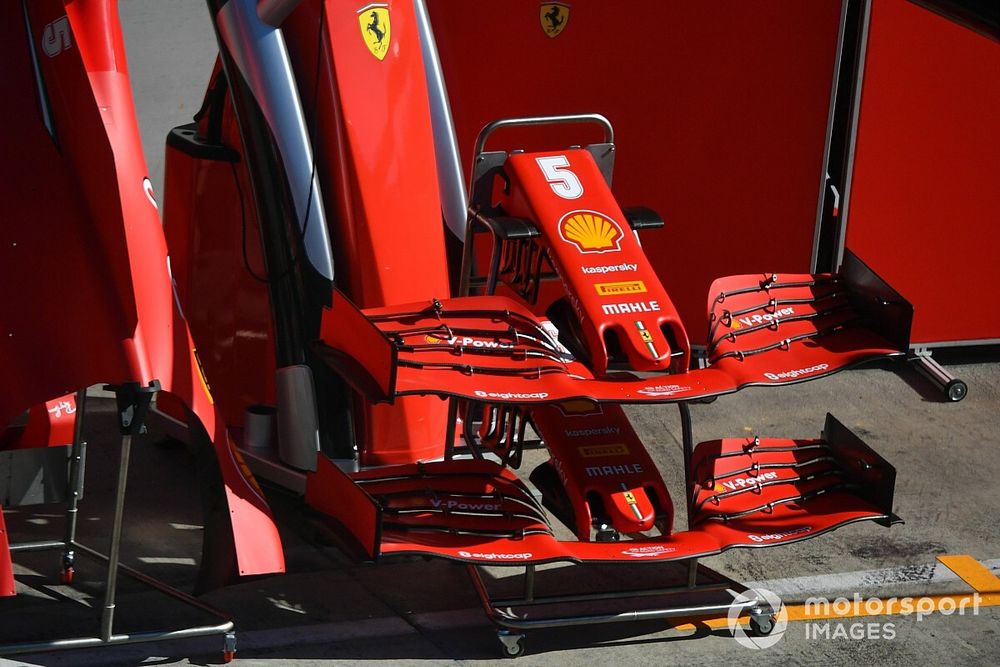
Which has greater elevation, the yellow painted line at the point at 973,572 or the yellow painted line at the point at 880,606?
the yellow painted line at the point at 973,572

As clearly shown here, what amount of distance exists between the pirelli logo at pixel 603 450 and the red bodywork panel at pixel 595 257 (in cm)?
36

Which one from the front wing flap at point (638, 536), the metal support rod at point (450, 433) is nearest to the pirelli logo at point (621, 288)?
the front wing flap at point (638, 536)

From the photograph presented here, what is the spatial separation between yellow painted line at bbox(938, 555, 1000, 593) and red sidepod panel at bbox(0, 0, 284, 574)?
299 cm

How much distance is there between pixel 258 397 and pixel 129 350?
1665 mm

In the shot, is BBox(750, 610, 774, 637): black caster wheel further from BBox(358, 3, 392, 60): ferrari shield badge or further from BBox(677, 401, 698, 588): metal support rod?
BBox(358, 3, 392, 60): ferrari shield badge

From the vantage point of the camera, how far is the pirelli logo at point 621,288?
411cm

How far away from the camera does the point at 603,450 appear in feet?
14.0

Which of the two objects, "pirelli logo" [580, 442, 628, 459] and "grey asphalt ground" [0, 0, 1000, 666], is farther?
"pirelli logo" [580, 442, 628, 459]

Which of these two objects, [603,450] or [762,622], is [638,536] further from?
[762,622]

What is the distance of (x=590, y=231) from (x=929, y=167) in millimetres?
2778

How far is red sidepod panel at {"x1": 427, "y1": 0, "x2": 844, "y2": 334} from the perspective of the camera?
20.0 feet

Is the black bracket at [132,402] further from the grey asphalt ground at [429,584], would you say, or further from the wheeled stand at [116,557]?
the grey asphalt ground at [429,584]

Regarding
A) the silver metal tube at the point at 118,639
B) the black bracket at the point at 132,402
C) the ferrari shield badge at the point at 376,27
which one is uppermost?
the ferrari shield badge at the point at 376,27

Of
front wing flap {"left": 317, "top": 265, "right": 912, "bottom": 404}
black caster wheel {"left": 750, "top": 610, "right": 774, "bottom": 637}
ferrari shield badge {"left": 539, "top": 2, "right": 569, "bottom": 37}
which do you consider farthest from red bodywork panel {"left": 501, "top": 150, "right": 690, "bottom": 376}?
ferrari shield badge {"left": 539, "top": 2, "right": 569, "bottom": 37}
